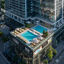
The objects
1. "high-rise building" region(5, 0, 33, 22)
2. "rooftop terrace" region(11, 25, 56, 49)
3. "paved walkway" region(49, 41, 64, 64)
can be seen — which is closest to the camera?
"rooftop terrace" region(11, 25, 56, 49)

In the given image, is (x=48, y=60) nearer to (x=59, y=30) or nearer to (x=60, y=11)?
(x=59, y=30)

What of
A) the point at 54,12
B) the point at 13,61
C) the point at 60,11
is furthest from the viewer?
the point at 60,11

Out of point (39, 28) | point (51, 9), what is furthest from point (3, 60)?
point (51, 9)

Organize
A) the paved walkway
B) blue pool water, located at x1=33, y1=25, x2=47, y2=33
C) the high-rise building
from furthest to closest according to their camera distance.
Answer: the high-rise building < blue pool water, located at x1=33, y1=25, x2=47, y2=33 < the paved walkway

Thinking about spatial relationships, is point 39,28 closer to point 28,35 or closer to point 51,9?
point 28,35

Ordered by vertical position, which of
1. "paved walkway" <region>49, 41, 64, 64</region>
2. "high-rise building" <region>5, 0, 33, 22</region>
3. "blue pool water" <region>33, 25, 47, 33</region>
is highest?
"high-rise building" <region>5, 0, 33, 22</region>

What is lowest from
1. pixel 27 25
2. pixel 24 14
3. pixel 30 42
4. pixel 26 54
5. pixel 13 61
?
pixel 13 61

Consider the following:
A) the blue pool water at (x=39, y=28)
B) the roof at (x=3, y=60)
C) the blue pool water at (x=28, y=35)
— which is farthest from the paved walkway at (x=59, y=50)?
the roof at (x=3, y=60)

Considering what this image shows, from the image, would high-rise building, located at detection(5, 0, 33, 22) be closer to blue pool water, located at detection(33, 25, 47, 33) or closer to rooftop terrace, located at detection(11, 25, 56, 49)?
blue pool water, located at detection(33, 25, 47, 33)

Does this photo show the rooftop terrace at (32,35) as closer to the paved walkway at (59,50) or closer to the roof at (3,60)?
the paved walkway at (59,50)

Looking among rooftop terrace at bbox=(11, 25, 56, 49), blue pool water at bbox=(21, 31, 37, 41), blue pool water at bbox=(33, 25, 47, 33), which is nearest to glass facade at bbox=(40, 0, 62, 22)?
blue pool water at bbox=(33, 25, 47, 33)

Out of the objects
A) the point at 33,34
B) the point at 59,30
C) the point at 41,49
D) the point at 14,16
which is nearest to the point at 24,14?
the point at 14,16
